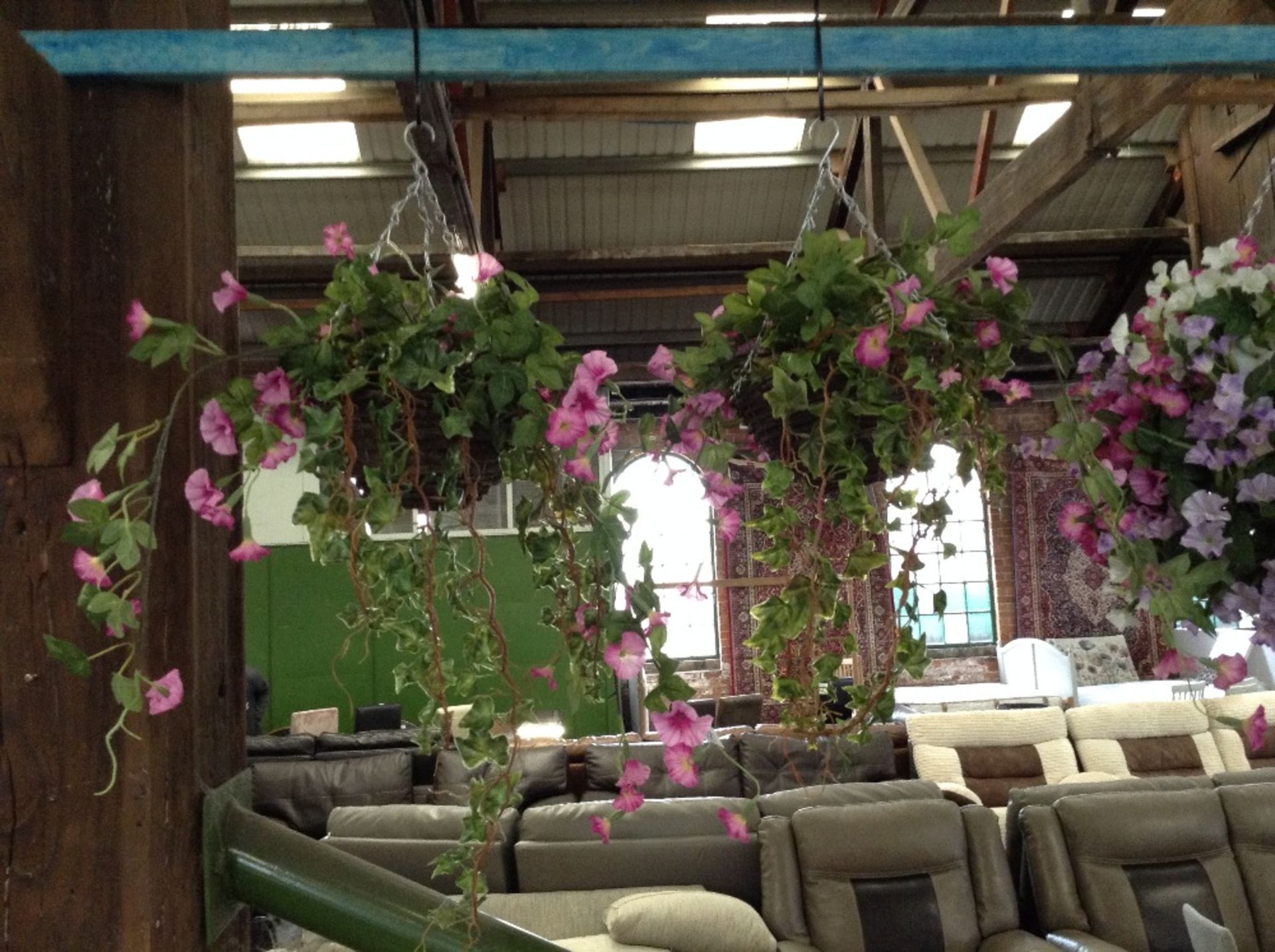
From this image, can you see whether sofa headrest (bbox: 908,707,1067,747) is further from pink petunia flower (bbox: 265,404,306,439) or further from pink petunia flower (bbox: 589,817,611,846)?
pink petunia flower (bbox: 265,404,306,439)

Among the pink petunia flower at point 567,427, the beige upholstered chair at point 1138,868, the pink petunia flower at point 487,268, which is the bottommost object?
the beige upholstered chair at point 1138,868

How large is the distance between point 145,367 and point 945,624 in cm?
1132

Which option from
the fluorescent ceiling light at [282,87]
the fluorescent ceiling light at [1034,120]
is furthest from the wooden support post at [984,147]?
the fluorescent ceiling light at [282,87]

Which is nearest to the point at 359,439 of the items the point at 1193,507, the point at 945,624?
the point at 1193,507

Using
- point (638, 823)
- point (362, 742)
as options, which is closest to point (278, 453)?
point (638, 823)

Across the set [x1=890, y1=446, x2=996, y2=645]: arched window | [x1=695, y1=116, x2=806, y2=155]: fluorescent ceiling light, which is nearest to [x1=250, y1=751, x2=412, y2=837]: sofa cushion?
[x1=695, y1=116, x2=806, y2=155]: fluorescent ceiling light

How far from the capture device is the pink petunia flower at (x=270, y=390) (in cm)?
102

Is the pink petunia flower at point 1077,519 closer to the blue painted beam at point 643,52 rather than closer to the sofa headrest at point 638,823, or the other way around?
the blue painted beam at point 643,52

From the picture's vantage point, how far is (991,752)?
5.31 metres

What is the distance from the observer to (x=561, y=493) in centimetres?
116

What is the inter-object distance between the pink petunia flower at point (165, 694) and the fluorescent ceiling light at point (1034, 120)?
8060 mm

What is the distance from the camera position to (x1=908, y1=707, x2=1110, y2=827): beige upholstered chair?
5.16 m

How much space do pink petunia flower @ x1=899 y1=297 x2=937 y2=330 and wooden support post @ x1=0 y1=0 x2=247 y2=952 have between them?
0.71 m

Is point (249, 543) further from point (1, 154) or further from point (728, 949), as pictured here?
point (728, 949)
